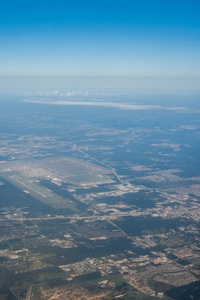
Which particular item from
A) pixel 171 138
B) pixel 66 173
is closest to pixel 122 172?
pixel 66 173

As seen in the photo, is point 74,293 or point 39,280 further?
point 39,280

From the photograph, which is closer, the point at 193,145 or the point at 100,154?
the point at 100,154

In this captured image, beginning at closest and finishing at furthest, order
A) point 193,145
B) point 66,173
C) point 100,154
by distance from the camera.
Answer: point 66,173, point 100,154, point 193,145

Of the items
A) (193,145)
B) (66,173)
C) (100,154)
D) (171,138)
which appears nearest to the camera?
(66,173)

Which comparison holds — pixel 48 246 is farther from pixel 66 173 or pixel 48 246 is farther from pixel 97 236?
pixel 66 173

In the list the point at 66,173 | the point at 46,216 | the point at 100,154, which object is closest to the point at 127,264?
the point at 46,216

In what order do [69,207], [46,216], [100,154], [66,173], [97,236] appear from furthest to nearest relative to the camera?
[100,154], [66,173], [69,207], [46,216], [97,236]

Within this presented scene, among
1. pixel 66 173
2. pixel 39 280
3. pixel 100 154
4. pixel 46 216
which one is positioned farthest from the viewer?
pixel 100 154

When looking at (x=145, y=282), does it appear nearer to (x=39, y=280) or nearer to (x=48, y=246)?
(x=39, y=280)
